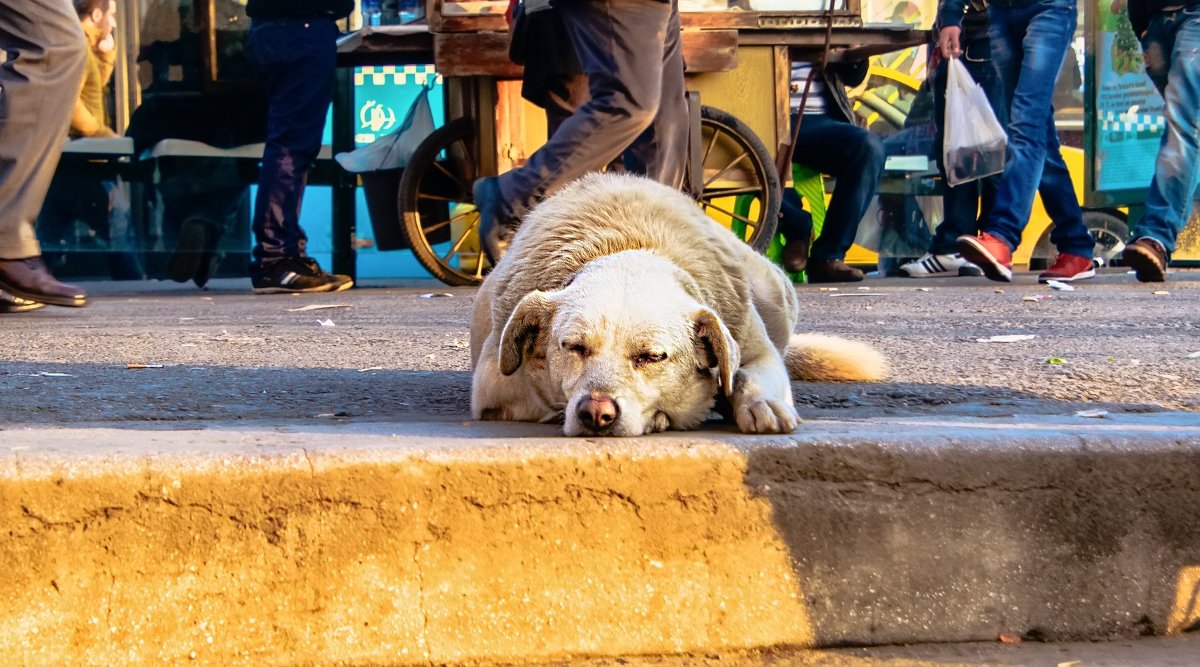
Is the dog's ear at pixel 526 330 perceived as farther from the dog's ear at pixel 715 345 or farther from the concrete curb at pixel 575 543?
the concrete curb at pixel 575 543

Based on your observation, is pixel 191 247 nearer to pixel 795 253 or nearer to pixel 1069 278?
pixel 795 253

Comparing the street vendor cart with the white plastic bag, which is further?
the white plastic bag

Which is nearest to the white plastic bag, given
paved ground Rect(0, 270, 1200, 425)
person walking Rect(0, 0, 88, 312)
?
paved ground Rect(0, 270, 1200, 425)

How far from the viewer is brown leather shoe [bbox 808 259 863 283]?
934cm

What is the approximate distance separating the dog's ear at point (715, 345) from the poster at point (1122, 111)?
35.0ft

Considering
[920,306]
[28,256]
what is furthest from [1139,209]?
[28,256]

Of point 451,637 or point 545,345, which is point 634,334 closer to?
point 545,345

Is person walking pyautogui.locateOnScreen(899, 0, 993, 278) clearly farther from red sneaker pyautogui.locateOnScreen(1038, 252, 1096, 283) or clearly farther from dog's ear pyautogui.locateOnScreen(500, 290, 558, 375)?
dog's ear pyautogui.locateOnScreen(500, 290, 558, 375)

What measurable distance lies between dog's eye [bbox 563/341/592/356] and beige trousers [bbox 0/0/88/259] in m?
3.54

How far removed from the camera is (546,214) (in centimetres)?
354

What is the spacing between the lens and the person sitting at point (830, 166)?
9.18m

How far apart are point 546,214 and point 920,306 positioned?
3651 millimetres

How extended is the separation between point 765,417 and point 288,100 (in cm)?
595

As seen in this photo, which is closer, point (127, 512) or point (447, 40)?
point (127, 512)
